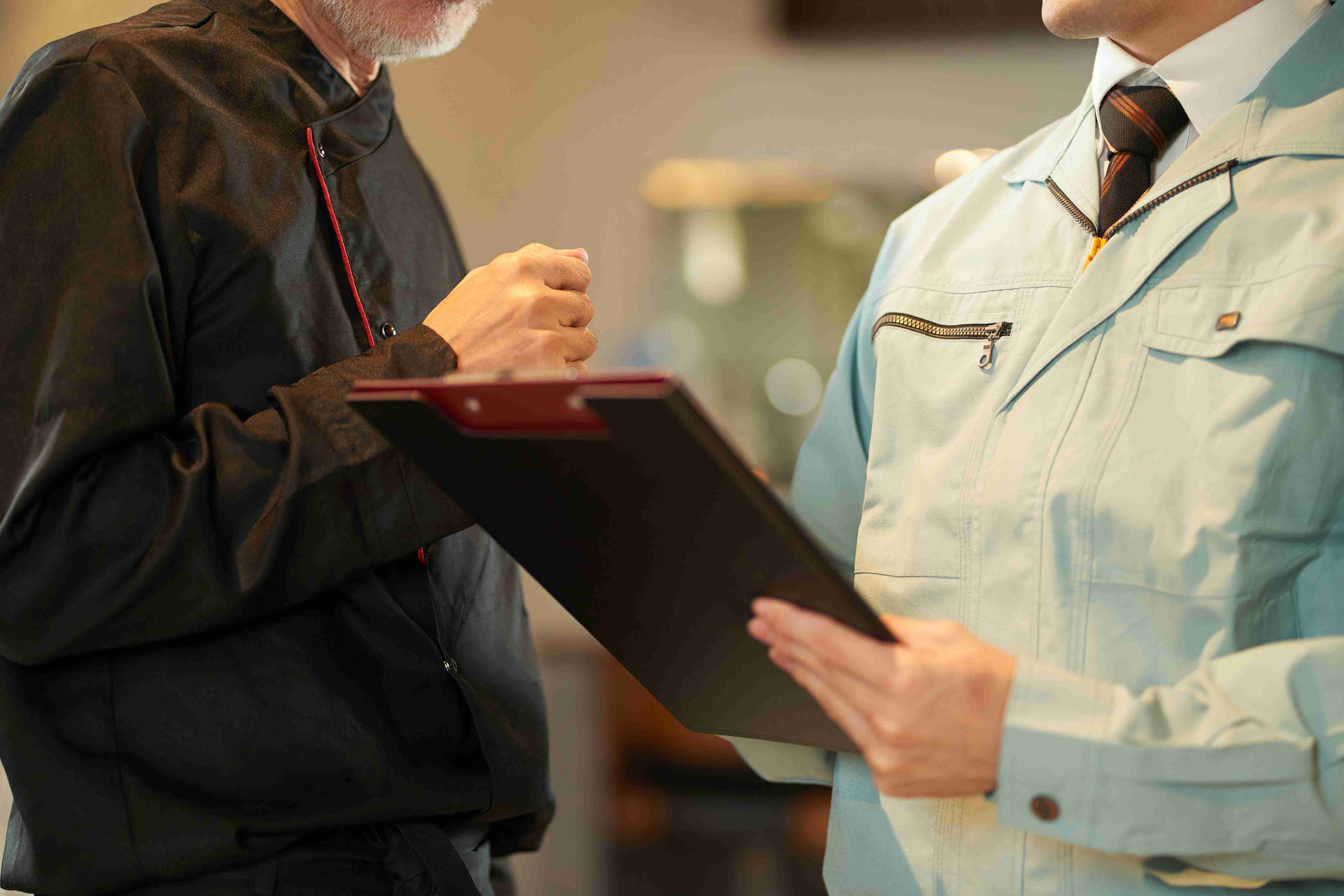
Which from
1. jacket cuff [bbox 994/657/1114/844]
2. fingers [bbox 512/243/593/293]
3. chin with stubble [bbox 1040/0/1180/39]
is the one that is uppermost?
chin with stubble [bbox 1040/0/1180/39]

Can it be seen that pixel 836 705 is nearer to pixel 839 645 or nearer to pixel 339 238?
pixel 839 645

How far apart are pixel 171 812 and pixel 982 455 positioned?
0.79 meters

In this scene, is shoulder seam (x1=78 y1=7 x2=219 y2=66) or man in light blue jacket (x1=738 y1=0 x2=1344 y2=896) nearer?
man in light blue jacket (x1=738 y1=0 x2=1344 y2=896)

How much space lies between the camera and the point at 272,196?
3.37ft

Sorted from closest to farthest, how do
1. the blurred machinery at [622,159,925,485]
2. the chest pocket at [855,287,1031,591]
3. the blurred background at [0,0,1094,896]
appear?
1. the chest pocket at [855,287,1031,591]
2. the blurred background at [0,0,1094,896]
3. the blurred machinery at [622,159,925,485]

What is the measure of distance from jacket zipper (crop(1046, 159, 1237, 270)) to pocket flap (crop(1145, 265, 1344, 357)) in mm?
80

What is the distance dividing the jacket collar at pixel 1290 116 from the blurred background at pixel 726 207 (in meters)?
2.05

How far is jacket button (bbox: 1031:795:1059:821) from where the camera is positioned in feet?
2.38

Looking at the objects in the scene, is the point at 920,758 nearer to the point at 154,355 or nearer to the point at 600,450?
the point at 600,450

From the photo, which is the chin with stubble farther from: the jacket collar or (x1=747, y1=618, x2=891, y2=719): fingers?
(x1=747, y1=618, x2=891, y2=719): fingers

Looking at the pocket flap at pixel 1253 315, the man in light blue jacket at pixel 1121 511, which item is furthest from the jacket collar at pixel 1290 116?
the pocket flap at pixel 1253 315

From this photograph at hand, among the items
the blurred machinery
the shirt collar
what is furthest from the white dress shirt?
the blurred machinery

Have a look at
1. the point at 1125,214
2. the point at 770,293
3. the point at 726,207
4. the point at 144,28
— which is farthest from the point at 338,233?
the point at 770,293

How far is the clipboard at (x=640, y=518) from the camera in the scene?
60cm
